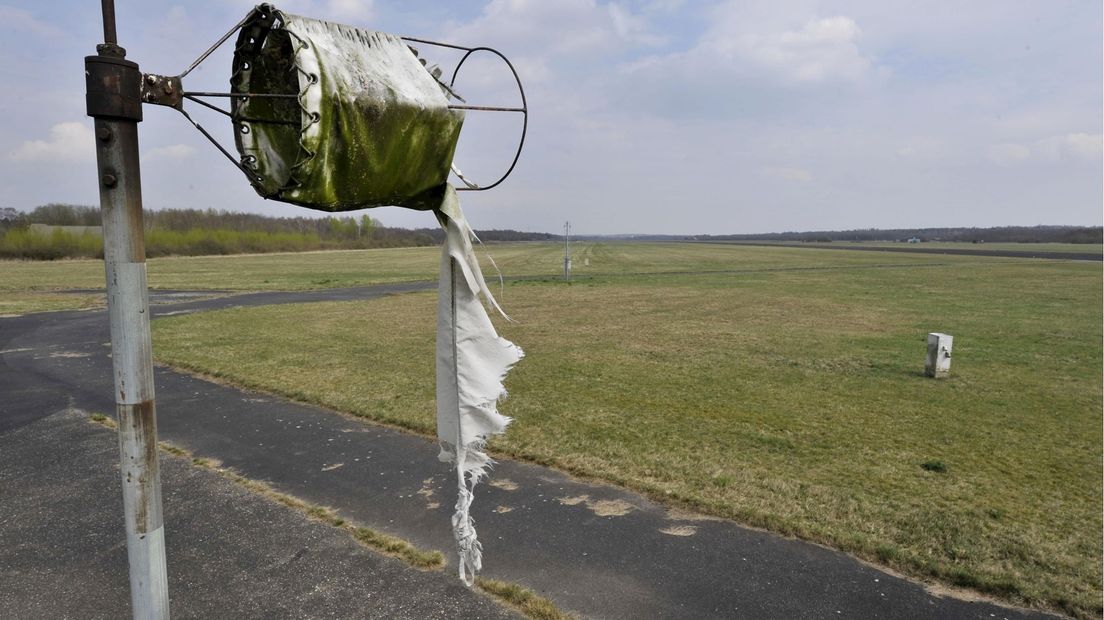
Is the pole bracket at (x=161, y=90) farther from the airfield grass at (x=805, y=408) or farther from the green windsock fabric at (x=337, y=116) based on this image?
the airfield grass at (x=805, y=408)

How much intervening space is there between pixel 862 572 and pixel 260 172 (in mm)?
4651

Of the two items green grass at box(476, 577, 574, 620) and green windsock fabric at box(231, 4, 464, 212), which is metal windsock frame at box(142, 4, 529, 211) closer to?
green windsock fabric at box(231, 4, 464, 212)

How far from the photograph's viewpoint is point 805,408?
8656mm

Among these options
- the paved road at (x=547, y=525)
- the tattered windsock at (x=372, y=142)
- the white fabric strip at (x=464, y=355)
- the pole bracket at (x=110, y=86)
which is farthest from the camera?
the paved road at (x=547, y=525)

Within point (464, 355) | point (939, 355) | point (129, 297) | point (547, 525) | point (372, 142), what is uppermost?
point (372, 142)

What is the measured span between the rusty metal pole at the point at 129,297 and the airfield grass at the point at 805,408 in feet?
14.1

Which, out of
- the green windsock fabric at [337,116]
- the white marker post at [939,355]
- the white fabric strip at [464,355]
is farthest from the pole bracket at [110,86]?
the white marker post at [939,355]

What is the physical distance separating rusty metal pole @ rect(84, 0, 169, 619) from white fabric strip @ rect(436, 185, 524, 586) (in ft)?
3.33

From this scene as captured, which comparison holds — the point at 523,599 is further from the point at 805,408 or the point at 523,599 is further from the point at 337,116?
the point at 805,408

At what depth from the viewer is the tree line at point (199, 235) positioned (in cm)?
5769

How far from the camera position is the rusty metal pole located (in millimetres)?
1889

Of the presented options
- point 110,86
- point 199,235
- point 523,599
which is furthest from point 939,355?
point 199,235

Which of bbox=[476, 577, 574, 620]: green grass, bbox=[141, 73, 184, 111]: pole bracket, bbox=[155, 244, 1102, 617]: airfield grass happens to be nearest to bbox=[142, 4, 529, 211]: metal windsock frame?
bbox=[141, 73, 184, 111]: pole bracket

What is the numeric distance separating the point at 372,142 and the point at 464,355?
0.89 meters
